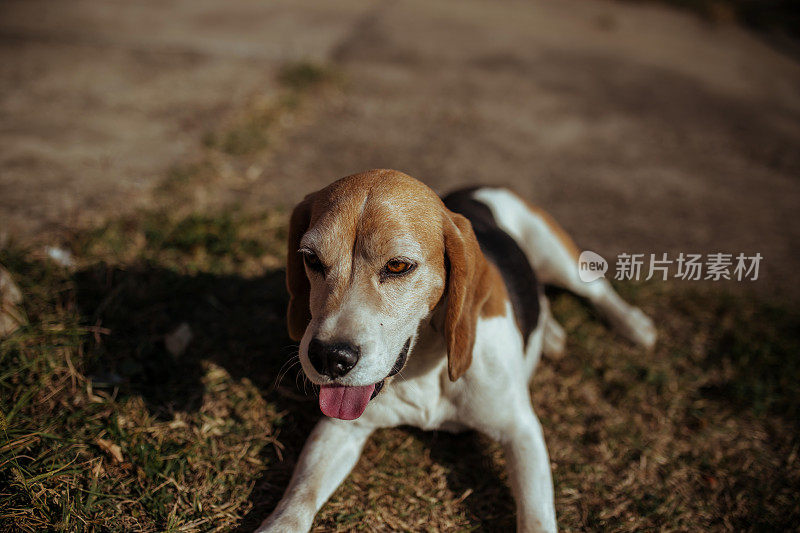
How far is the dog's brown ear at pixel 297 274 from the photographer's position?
2.45 meters

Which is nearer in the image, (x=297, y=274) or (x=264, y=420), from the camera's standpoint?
(x=297, y=274)

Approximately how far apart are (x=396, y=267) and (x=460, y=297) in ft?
1.01

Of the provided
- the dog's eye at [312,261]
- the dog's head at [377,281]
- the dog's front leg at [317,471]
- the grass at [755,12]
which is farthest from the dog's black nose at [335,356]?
the grass at [755,12]

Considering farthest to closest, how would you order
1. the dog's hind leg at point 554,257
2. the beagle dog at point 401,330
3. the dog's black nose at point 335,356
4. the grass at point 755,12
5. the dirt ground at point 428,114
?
the grass at point 755,12, the dirt ground at point 428,114, the dog's hind leg at point 554,257, the beagle dog at point 401,330, the dog's black nose at point 335,356

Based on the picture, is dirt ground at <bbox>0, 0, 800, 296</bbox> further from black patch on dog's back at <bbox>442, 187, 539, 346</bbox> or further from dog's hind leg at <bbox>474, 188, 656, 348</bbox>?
black patch on dog's back at <bbox>442, 187, 539, 346</bbox>

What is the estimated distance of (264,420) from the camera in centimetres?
297

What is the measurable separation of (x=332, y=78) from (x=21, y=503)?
20.0 feet

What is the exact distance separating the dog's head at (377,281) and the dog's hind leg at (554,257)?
151 centimetres

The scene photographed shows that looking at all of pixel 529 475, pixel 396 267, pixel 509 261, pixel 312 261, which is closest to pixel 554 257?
pixel 509 261

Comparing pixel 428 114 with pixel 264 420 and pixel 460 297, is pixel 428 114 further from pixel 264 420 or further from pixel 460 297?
pixel 460 297

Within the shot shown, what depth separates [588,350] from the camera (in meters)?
3.80

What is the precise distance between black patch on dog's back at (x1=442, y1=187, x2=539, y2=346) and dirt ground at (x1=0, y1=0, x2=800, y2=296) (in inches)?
75.5

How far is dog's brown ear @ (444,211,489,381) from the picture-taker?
89.0 inches

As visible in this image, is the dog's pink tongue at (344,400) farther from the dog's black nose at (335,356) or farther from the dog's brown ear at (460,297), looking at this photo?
the dog's brown ear at (460,297)
